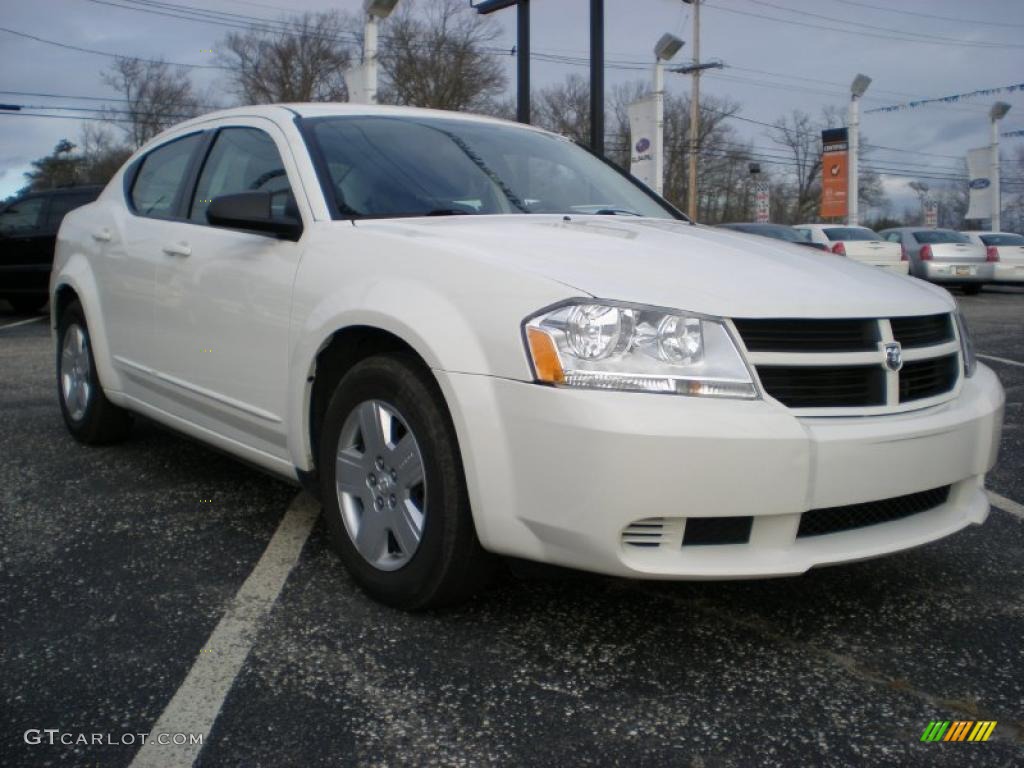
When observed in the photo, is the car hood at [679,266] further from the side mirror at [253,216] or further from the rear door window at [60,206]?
the rear door window at [60,206]

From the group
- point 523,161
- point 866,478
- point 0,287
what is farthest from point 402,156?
point 0,287

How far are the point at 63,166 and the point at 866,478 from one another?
70.0 meters

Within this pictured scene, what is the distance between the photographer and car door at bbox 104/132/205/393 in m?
4.12

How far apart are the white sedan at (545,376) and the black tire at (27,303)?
11.2m

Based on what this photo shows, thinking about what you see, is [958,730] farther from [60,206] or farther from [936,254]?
[936,254]

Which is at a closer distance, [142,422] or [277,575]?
[277,575]

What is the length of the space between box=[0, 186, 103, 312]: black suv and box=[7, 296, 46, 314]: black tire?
0.02m

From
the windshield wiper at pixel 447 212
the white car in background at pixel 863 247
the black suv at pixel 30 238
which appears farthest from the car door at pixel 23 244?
the white car in background at pixel 863 247

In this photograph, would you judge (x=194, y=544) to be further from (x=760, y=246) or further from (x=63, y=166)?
(x=63, y=166)

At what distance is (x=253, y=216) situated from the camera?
325 centimetres

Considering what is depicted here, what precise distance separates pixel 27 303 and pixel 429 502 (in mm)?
13199

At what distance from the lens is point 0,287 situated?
532 inches

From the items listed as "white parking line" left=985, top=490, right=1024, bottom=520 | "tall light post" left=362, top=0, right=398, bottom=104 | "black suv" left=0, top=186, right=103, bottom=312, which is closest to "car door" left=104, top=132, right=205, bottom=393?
"white parking line" left=985, top=490, right=1024, bottom=520

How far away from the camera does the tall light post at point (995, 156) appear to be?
3797cm
